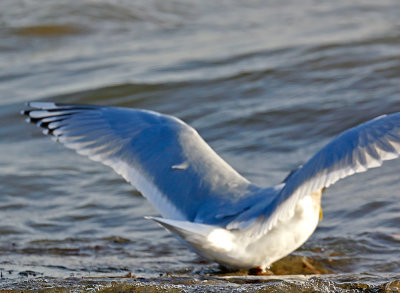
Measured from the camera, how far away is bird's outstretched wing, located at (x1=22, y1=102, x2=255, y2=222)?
4.20 metres

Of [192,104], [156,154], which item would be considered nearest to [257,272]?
[156,154]

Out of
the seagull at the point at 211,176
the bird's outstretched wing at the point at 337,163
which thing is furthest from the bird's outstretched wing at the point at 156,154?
the bird's outstretched wing at the point at 337,163

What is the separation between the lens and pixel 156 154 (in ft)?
14.7

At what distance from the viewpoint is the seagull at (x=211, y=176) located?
3643mm

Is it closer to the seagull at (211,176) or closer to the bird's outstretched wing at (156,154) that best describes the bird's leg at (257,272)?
the seagull at (211,176)

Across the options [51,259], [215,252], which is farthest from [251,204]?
[51,259]

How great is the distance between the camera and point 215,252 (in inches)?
156

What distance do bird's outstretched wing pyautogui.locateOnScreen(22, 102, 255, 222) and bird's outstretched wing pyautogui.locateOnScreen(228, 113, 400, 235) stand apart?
0.32 m

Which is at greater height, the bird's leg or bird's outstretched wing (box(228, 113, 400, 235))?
bird's outstretched wing (box(228, 113, 400, 235))

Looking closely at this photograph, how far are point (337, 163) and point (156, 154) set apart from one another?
1.24m

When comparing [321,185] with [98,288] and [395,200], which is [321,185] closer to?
[98,288]

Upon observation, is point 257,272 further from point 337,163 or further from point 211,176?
point 337,163

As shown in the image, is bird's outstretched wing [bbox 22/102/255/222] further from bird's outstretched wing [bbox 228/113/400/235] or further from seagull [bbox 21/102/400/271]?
Answer: bird's outstretched wing [bbox 228/113/400/235]

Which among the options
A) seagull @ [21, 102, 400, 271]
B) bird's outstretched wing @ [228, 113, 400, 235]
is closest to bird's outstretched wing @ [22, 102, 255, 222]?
seagull @ [21, 102, 400, 271]
